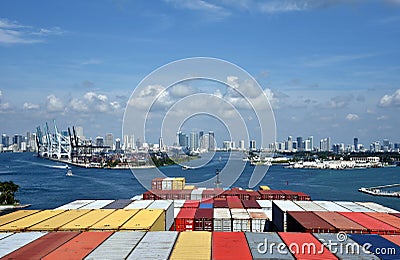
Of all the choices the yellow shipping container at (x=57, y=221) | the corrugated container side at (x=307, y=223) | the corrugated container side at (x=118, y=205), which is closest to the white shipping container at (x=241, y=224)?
the corrugated container side at (x=307, y=223)

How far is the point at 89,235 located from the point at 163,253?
1139 millimetres

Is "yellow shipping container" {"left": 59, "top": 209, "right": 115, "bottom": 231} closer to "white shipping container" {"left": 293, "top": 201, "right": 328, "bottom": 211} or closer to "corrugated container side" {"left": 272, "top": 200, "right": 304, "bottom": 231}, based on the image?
"corrugated container side" {"left": 272, "top": 200, "right": 304, "bottom": 231}

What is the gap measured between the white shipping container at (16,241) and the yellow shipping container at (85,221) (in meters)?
0.36

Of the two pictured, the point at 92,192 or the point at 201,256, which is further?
the point at 92,192

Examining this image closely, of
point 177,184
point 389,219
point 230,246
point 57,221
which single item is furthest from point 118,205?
point 177,184

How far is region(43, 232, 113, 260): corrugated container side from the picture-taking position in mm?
3633

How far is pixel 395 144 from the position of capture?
97.4 meters

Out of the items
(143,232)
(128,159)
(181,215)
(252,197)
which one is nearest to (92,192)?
(252,197)

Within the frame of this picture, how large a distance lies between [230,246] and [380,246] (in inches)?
55.0

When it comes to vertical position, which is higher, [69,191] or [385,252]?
[385,252]

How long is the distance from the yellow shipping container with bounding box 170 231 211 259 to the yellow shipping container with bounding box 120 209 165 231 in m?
0.63

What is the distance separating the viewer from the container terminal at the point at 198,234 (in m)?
3.72

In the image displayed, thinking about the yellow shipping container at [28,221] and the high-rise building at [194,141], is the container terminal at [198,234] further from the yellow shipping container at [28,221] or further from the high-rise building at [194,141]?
the high-rise building at [194,141]

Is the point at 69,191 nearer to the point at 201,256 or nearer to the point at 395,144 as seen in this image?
the point at 201,256
